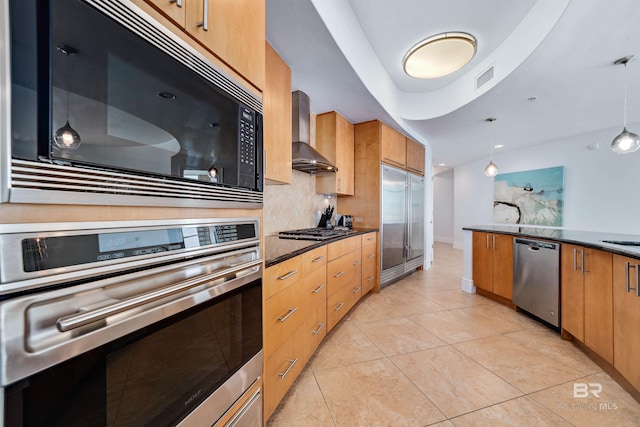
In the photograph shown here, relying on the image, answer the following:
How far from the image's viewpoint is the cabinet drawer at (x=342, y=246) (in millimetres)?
2138

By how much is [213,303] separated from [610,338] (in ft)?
8.52

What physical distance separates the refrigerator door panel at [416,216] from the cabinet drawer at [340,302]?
178 centimetres

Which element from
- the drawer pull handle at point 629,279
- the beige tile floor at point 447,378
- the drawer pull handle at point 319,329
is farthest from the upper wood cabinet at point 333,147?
the drawer pull handle at point 629,279

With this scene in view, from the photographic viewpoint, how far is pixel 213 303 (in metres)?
0.84

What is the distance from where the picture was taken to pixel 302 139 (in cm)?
251

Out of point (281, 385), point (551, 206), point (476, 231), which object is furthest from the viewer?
point (551, 206)

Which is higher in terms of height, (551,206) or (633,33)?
(633,33)

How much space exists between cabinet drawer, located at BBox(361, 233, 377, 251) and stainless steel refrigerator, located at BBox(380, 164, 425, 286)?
21 centimetres

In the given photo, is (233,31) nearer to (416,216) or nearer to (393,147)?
(393,147)

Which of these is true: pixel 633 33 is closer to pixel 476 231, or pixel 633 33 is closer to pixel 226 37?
pixel 476 231

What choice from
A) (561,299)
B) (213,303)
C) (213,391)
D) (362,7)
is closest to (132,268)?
(213,303)

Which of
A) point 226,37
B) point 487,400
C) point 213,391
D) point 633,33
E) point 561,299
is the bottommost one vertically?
point 487,400

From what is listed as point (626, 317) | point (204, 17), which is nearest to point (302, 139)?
point (204, 17)

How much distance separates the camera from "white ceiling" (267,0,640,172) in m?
1.76
